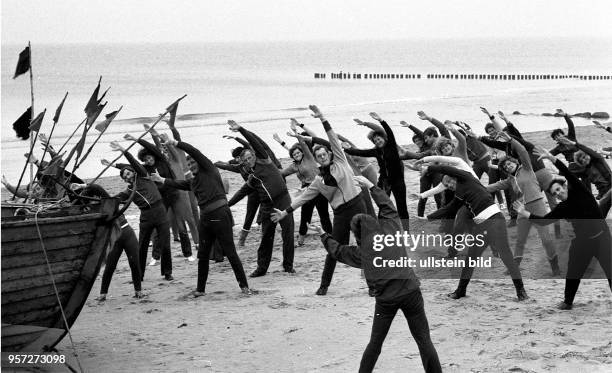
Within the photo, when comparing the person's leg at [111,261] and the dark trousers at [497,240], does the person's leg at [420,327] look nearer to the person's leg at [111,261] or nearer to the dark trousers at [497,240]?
the dark trousers at [497,240]

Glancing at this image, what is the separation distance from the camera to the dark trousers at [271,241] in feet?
41.8

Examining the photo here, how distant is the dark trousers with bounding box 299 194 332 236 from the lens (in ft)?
44.5

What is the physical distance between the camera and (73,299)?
9461 millimetres

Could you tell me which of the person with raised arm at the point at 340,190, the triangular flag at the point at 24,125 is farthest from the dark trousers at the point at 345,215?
the triangular flag at the point at 24,125

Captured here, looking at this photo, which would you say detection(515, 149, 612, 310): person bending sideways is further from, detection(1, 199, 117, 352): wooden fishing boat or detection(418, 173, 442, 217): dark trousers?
detection(1, 199, 117, 352): wooden fishing boat

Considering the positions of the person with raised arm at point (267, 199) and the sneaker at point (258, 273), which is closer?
the person with raised arm at point (267, 199)

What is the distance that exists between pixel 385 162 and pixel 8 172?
16.3 meters

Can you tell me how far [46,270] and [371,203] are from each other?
15.2 ft

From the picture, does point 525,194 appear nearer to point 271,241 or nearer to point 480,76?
point 271,241

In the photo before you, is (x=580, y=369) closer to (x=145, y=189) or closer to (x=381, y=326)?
(x=381, y=326)

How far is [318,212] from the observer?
1430 centimetres

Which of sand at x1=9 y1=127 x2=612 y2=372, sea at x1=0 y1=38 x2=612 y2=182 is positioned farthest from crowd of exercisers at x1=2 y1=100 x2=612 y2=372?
sea at x1=0 y1=38 x2=612 y2=182

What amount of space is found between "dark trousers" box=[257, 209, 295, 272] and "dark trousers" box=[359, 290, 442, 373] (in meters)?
4.91

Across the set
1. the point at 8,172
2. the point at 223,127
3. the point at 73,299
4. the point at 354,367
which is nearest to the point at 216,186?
the point at 73,299
